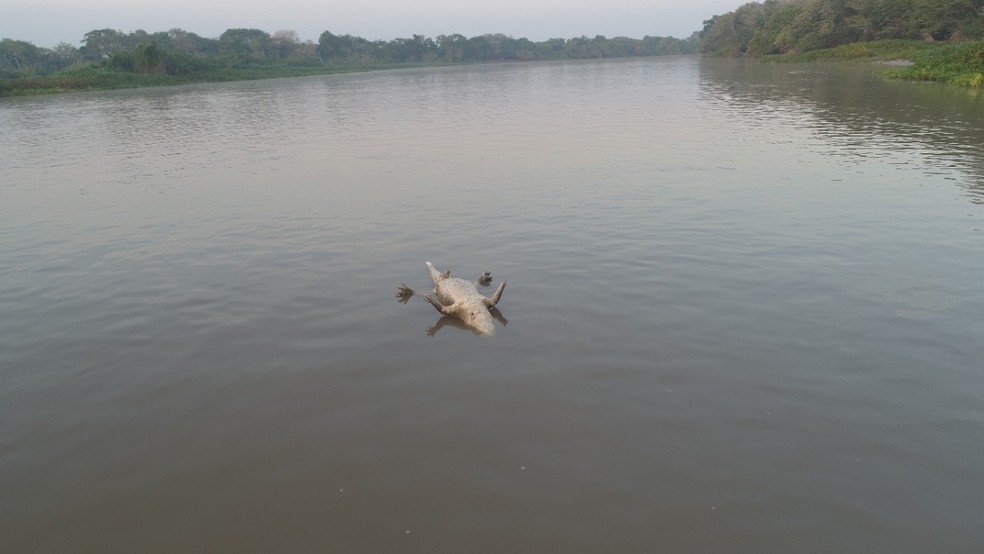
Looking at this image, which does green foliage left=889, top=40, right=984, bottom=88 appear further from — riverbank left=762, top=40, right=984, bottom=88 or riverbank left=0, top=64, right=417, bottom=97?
riverbank left=0, top=64, right=417, bottom=97

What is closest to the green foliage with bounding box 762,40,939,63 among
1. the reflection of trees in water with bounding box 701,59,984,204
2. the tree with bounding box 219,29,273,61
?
the reflection of trees in water with bounding box 701,59,984,204

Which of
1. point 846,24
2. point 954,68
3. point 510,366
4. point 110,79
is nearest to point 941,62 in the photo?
point 954,68

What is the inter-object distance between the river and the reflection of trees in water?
78.4 inches

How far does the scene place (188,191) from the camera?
1694 cm

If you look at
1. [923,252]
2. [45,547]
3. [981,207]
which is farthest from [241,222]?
[981,207]

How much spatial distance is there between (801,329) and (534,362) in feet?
11.1

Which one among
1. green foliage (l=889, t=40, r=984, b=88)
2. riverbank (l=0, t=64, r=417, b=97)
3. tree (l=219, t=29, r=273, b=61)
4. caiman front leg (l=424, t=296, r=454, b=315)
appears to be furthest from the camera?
tree (l=219, t=29, r=273, b=61)

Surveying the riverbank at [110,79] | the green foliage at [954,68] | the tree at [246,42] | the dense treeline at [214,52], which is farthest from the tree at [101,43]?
the green foliage at [954,68]

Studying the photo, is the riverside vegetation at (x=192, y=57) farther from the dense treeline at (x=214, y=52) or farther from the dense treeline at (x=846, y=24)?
the dense treeline at (x=846, y=24)

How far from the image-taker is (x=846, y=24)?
79812 millimetres

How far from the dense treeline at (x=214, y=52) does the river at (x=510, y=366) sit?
82090 millimetres

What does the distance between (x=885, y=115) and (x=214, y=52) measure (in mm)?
135138

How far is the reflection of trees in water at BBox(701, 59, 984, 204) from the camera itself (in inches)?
696

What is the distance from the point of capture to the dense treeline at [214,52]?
85000 mm
